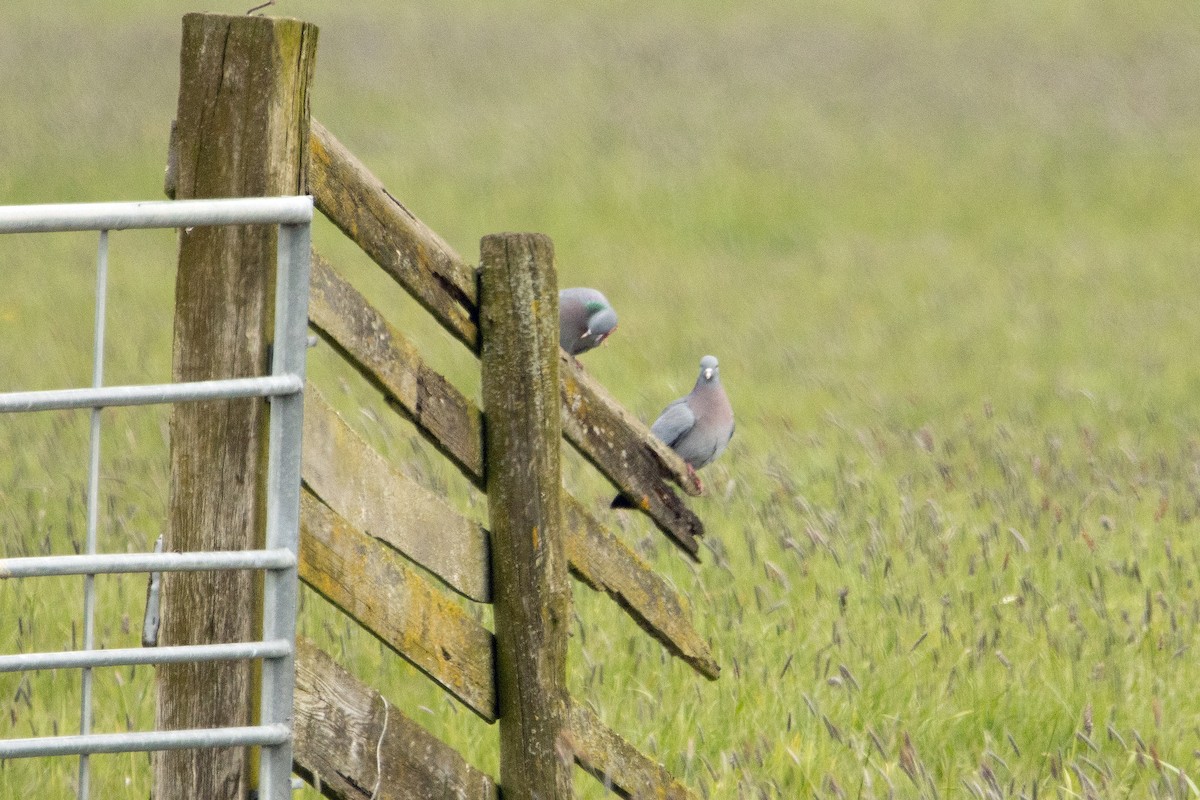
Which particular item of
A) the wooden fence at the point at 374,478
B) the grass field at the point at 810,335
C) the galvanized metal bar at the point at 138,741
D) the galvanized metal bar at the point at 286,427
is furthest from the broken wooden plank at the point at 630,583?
the galvanized metal bar at the point at 138,741

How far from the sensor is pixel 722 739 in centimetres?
476

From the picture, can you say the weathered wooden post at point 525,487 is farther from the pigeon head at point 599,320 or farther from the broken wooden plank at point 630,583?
the pigeon head at point 599,320

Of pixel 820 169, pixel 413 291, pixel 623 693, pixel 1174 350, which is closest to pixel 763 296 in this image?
pixel 1174 350

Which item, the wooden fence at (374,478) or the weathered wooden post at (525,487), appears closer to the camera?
the wooden fence at (374,478)

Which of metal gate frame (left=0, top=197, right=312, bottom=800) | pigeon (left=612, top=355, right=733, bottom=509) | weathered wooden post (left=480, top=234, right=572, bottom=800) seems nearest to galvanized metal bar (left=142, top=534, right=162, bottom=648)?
metal gate frame (left=0, top=197, right=312, bottom=800)

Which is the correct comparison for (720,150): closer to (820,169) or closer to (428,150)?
(820,169)

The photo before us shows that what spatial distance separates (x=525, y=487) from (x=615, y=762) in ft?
2.54

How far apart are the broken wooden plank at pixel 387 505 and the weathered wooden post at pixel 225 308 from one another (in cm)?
12

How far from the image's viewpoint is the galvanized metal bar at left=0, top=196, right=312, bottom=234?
9.31ft

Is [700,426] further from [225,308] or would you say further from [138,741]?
[138,741]

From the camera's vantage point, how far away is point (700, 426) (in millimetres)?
6238

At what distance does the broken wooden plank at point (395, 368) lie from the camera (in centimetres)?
307

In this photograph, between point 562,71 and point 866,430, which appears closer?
point 866,430

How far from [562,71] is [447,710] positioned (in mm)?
21377
